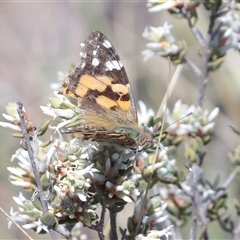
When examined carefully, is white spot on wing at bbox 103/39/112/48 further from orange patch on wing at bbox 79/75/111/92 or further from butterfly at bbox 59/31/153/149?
orange patch on wing at bbox 79/75/111/92

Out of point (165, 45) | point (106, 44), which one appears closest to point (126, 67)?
point (165, 45)

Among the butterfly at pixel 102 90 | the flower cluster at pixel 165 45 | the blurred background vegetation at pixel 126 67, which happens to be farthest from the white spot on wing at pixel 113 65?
the blurred background vegetation at pixel 126 67

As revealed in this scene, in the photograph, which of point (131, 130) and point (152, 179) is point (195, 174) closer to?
point (152, 179)

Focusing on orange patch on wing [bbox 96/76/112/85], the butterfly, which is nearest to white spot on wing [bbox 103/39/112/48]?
the butterfly

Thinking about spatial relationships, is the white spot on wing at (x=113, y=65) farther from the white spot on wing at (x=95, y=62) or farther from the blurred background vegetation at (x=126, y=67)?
the blurred background vegetation at (x=126, y=67)

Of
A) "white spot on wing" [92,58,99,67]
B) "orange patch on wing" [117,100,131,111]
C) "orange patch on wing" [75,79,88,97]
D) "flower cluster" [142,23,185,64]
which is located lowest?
"orange patch on wing" [117,100,131,111]

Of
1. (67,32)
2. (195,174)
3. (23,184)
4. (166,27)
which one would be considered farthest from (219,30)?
(67,32)

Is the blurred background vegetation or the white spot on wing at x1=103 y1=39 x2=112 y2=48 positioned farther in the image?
the blurred background vegetation
